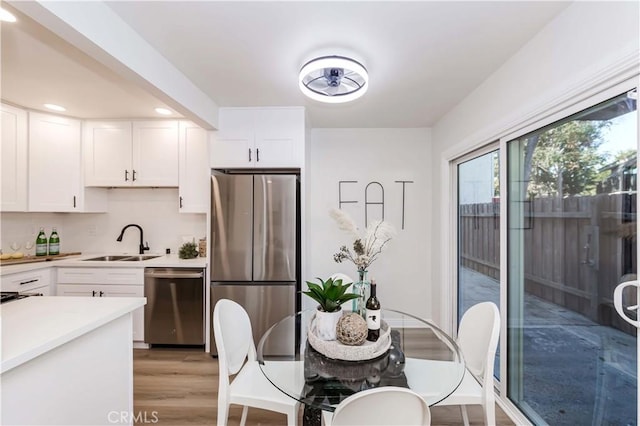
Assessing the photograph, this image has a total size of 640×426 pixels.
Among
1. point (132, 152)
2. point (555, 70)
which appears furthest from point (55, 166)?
point (555, 70)

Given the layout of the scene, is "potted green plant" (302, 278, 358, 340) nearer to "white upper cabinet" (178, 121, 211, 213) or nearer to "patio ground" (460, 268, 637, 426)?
"patio ground" (460, 268, 637, 426)

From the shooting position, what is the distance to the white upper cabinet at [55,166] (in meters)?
2.96

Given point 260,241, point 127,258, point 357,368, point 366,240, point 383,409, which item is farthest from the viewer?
point 127,258

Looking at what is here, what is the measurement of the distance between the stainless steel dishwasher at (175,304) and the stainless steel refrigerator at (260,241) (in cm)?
39

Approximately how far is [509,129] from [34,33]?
119 inches

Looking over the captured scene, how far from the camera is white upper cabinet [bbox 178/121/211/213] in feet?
10.5

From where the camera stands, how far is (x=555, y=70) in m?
1.58

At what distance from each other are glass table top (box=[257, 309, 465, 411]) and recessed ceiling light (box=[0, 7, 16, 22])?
2191 millimetres

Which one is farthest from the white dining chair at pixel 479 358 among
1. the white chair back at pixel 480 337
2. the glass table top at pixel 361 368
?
the glass table top at pixel 361 368

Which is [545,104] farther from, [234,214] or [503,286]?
[234,214]

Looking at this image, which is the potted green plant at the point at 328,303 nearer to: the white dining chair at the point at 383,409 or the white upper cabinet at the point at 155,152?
the white dining chair at the point at 383,409

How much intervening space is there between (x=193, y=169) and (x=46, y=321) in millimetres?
2160

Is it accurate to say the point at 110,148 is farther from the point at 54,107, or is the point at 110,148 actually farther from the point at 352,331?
the point at 352,331

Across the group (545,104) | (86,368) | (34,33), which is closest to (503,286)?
(545,104)
